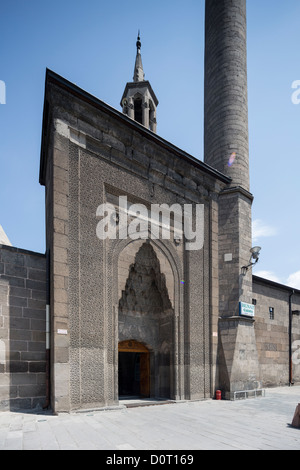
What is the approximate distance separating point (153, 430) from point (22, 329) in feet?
13.2

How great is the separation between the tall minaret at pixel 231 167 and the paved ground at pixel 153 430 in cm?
294

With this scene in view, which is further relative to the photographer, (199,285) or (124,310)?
(199,285)

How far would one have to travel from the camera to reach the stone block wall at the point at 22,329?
26.9 feet

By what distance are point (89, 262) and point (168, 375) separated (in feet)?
15.7

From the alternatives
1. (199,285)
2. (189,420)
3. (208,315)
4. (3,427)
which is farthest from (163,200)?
(3,427)

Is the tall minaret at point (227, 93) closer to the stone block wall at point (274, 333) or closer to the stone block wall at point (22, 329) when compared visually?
→ the stone block wall at point (274, 333)

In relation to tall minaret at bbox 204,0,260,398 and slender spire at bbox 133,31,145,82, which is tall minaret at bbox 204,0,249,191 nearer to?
tall minaret at bbox 204,0,260,398

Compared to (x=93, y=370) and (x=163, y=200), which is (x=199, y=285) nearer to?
(x=163, y=200)

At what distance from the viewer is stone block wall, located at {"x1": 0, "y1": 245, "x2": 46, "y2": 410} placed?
820 cm

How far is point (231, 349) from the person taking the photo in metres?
11.9

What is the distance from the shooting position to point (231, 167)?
13.6m

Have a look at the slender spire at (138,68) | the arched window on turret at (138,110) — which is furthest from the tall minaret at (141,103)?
the slender spire at (138,68)

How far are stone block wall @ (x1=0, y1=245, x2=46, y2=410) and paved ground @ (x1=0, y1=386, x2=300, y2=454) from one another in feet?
2.07

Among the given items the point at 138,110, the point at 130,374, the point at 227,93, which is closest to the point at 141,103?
the point at 138,110
